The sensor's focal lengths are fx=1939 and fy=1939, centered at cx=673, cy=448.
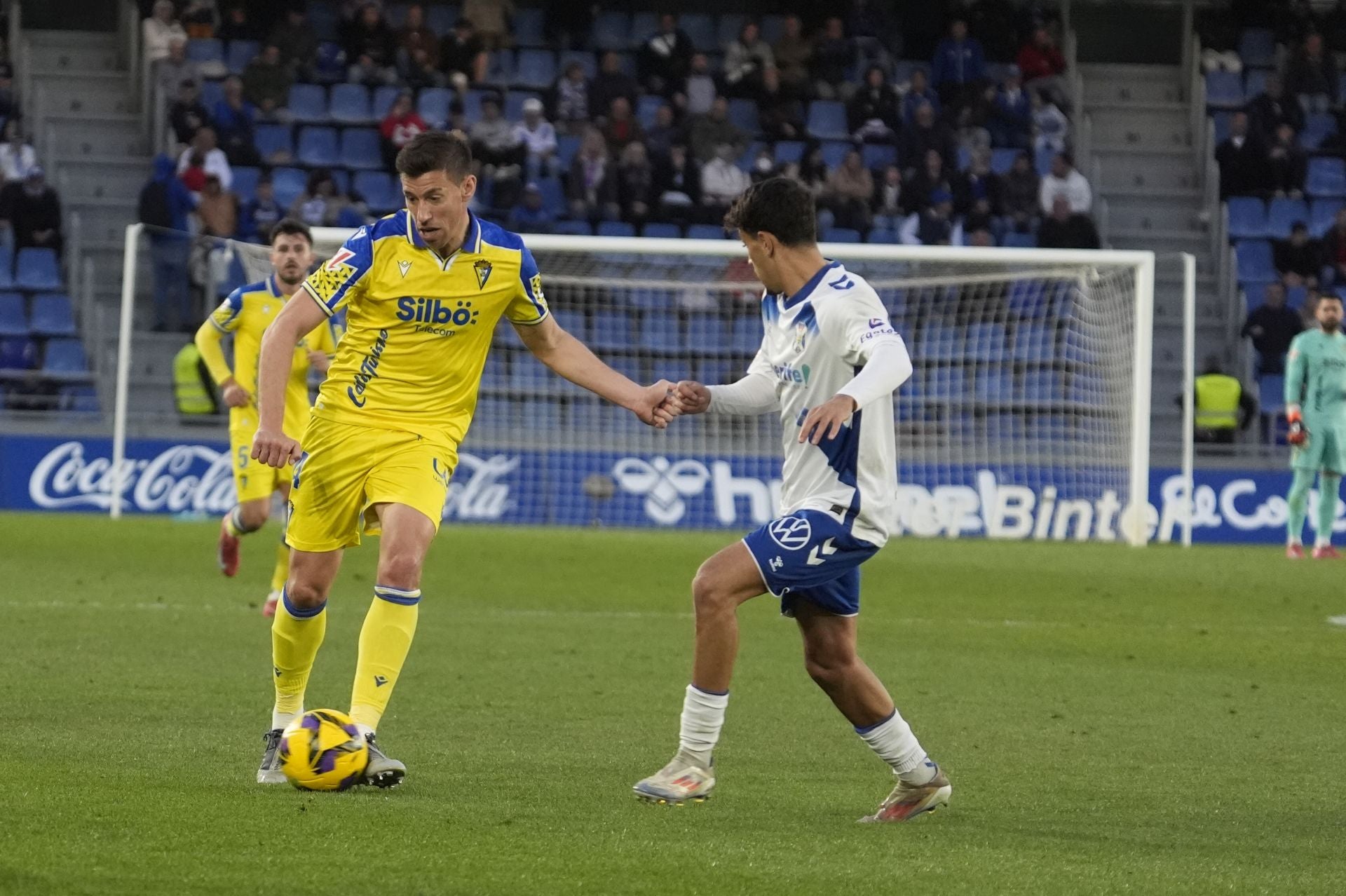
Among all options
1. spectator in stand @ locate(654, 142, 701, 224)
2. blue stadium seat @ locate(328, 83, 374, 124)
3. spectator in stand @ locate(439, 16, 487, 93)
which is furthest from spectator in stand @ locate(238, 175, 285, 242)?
spectator in stand @ locate(654, 142, 701, 224)

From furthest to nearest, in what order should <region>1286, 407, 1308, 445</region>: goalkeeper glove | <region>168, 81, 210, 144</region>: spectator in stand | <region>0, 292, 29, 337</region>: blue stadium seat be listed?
<region>168, 81, 210, 144</region>: spectator in stand < <region>0, 292, 29, 337</region>: blue stadium seat < <region>1286, 407, 1308, 445</region>: goalkeeper glove

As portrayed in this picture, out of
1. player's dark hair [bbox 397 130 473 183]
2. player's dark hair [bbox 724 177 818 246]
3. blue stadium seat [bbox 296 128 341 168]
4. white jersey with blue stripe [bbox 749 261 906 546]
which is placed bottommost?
white jersey with blue stripe [bbox 749 261 906 546]

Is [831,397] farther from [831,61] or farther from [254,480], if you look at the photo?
[831,61]

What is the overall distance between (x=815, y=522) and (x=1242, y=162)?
21.1 metres

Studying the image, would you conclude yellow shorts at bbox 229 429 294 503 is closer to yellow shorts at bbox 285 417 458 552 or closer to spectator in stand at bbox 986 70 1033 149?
yellow shorts at bbox 285 417 458 552

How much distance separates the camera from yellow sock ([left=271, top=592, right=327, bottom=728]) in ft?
20.6

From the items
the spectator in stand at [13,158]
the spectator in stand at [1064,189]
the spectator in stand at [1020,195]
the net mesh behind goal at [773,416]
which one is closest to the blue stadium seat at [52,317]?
the spectator in stand at [13,158]

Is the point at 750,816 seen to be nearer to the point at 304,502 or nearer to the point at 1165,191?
the point at 304,502

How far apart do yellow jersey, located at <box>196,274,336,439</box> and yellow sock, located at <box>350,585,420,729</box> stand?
5.82 meters

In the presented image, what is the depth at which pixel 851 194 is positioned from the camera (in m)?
23.5

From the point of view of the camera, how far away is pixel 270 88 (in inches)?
939

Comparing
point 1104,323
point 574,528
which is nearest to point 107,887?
point 574,528

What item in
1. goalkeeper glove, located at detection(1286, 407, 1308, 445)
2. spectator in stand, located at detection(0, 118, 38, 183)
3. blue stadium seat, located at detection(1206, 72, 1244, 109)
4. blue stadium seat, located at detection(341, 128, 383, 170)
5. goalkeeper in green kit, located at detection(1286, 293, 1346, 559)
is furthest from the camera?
blue stadium seat, located at detection(1206, 72, 1244, 109)

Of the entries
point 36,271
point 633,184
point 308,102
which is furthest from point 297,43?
point 633,184
